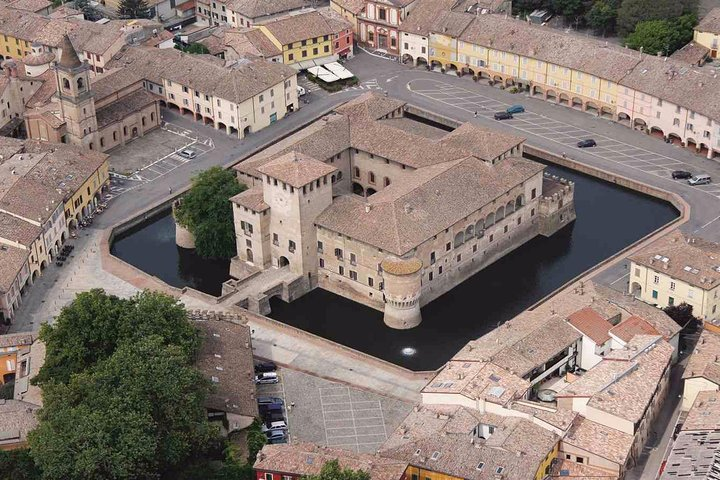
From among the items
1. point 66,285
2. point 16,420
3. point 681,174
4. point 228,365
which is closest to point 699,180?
point 681,174

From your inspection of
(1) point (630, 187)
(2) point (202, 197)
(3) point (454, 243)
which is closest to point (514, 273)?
(3) point (454, 243)

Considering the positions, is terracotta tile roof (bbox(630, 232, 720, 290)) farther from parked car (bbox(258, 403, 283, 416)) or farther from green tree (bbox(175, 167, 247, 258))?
green tree (bbox(175, 167, 247, 258))

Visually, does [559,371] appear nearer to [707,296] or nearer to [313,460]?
[707,296]

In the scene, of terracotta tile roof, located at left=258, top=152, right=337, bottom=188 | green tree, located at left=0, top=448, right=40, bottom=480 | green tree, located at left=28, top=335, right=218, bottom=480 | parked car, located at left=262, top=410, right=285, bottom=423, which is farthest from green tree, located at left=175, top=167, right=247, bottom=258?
green tree, located at left=0, top=448, right=40, bottom=480

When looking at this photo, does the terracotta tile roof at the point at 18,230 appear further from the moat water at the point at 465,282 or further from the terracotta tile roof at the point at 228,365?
the terracotta tile roof at the point at 228,365

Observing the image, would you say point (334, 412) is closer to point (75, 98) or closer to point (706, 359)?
point (706, 359)

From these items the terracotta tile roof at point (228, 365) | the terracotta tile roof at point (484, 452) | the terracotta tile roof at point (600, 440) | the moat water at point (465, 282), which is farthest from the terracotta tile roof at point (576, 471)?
the terracotta tile roof at point (228, 365)
